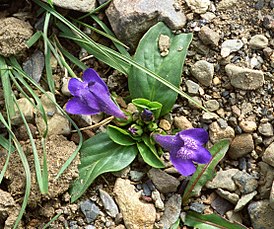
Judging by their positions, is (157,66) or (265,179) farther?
(157,66)

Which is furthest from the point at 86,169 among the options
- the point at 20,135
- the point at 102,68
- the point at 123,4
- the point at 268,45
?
the point at 268,45

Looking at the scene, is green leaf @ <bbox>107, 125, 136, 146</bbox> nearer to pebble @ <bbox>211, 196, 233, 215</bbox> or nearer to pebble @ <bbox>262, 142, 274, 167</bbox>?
pebble @ <bbox>211, 196, 233, 215</bbox>

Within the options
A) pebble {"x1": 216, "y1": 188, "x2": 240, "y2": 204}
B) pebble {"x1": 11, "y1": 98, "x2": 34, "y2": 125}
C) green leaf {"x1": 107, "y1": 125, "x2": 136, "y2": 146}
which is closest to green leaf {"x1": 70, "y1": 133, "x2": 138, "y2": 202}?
green leaf {"x1": 107, "y1": 125, "x2": 136, "y2": 146}

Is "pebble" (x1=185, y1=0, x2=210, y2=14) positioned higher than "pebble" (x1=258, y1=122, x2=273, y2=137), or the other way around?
"pebble" (x1=185, y1=0, x2=210, y2=14)

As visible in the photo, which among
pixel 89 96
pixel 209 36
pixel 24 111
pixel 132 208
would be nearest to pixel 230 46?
pixel 209 36

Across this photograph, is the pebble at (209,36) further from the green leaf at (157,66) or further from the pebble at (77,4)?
the pebble at (77,4)

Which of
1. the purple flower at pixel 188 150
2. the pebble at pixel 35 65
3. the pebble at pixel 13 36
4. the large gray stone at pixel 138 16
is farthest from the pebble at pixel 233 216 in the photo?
the pebble at pixel 13 36

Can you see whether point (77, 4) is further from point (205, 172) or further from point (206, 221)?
point (206, 221)
